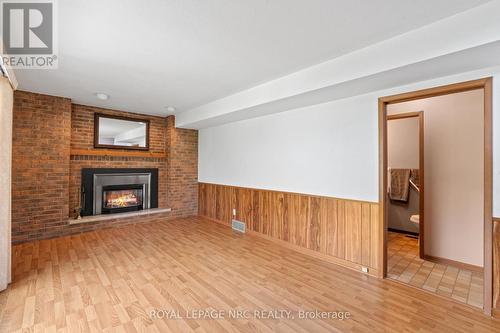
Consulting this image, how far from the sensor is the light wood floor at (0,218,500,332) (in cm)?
184

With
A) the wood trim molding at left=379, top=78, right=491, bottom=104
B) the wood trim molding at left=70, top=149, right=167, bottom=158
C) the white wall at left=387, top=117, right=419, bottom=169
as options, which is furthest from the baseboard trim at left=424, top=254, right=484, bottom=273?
the wood trim molding at left=70, top=149, right=167, bottom=158

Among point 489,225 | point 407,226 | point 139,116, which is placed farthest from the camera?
point 139,116

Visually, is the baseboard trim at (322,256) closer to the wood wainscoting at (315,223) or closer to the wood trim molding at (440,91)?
the wood wainscoting at (315,223)

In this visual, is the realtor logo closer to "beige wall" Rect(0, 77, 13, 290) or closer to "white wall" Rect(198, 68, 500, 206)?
"beige wall" Rect(0, 77, 13, 290)

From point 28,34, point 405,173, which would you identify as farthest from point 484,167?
point 28,34

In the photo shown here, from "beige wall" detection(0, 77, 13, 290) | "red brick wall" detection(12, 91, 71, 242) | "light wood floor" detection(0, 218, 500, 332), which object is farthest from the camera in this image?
"red brick wall" detection(12, 91, 71, 242)

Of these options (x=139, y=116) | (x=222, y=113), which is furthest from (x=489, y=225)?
(x=139, y=116)

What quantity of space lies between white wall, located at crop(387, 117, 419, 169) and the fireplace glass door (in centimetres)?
553

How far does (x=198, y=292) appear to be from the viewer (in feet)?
7.56

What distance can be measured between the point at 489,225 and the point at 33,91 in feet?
20.1

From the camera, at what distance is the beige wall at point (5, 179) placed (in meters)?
2.27

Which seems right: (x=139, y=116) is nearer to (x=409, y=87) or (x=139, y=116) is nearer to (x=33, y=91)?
(x=33, y=91)

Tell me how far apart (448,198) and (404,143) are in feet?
5.45

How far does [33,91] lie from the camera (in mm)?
3689
